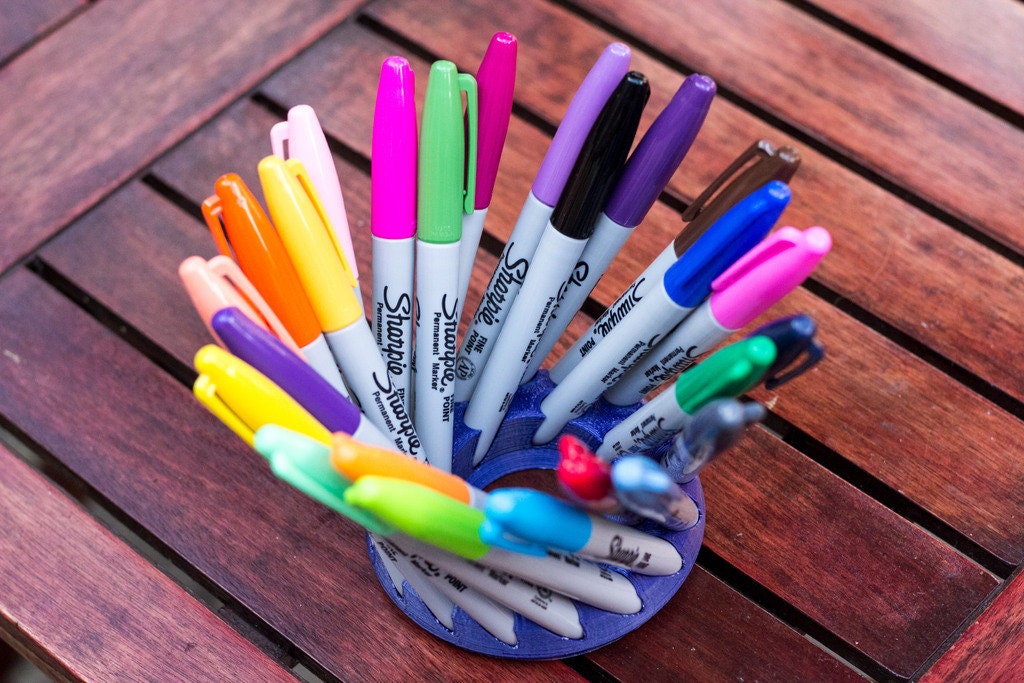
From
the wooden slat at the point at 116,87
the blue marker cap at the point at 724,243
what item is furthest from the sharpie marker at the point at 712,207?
the wooden slat at the point at 116,87

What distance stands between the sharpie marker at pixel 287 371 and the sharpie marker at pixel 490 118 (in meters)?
0.06

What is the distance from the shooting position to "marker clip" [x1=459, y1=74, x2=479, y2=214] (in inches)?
9.6

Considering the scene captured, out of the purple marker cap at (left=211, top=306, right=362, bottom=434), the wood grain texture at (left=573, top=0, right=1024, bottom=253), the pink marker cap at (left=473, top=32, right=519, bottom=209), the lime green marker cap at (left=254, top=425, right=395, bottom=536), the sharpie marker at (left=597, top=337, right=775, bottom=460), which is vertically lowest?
the lime green marker cap at (left=254, top=425, right=395, bottom=536)

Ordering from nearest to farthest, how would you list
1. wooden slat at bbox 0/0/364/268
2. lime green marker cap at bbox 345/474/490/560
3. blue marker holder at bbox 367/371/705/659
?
lime green marker cap at bbox 345/474/490/560, blue marker holder at bbox 367/371/705/659, wooden slat at bbox 0/0/364/268

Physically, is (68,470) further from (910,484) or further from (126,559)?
(910,484)

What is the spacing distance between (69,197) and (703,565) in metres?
0.31

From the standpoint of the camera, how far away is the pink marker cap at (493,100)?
0.25 meters

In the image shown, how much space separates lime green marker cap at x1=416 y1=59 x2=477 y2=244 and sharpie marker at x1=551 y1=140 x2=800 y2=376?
0.17 feet

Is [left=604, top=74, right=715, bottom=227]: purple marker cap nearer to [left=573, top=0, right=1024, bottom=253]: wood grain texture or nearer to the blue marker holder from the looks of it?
the blue marker holder

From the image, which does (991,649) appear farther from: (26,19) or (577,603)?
(26,19)

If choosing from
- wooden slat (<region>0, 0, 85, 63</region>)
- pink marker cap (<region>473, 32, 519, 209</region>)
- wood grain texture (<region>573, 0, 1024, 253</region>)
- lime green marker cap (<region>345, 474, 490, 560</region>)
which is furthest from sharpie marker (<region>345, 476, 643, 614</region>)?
wooden slat (<region>0, 0, 85, 63</region>)

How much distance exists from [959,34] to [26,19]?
18.3 inches

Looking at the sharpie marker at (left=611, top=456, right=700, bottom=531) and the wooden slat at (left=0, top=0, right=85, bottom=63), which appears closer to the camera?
the sharpie marker at (left=611, top=456, right=700, bottom=531)

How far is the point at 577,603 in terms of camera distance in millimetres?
297
